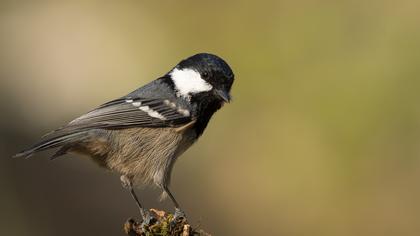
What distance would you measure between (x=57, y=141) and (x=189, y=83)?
3.06 ft

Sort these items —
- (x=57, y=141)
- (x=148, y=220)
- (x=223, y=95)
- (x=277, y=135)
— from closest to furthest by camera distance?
1. (x=148, y=220)
2. (x=57, y=141)
3. (x=223, y=95)
4. (x=277, y=135)

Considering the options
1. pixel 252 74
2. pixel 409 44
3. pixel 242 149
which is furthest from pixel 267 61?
pixel 409 44

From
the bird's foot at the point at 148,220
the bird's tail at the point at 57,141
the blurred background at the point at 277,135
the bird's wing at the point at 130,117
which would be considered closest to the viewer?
the bird's foot at the point at 148,220

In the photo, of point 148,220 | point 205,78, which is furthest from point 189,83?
point 148,220

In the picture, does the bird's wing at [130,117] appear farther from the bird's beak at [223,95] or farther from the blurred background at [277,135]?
the blurred background at [277,135]

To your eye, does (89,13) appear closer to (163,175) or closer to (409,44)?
(409,44)

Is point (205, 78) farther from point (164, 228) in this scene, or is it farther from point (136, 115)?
point (164, 228)

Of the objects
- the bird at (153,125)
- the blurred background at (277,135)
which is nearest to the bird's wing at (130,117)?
the bird at (153,125)

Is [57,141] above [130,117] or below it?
above

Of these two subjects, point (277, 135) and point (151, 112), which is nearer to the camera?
point (151, 112)

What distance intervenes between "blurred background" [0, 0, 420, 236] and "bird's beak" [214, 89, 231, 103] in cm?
194

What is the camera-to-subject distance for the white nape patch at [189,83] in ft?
14.9

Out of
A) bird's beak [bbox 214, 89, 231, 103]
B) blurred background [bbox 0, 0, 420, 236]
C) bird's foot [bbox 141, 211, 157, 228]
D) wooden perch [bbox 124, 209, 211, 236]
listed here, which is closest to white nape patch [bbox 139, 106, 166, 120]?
bird's beak [bbox 214, 89, 231, 103]

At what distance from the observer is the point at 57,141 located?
4.23m
